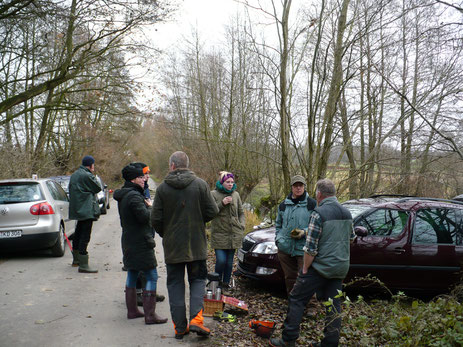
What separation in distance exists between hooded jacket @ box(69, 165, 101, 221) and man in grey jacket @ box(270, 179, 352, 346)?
411cm

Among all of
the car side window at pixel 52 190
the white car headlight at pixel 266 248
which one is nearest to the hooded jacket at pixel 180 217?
the white car headlight at pixel 266 248

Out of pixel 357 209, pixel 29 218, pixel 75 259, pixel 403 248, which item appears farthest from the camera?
pixel 29 218

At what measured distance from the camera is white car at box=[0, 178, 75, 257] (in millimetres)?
7492

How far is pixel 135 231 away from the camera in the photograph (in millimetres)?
4613

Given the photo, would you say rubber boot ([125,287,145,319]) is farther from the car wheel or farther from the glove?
the car wheel

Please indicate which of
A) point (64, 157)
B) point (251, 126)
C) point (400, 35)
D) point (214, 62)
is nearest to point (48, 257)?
point (400, 35)

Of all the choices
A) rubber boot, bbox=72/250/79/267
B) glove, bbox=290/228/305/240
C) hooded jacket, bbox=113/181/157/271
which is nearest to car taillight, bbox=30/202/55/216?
rubber boot, bbox=72/250/79/267

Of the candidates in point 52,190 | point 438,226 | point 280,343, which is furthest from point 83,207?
point 438,226

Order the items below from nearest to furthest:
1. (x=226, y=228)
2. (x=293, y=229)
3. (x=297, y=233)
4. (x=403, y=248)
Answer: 1. (x=297, y=233)
2. (x=293, y=229)
3. (x=403, y=248)
4. (x=226, y=228)

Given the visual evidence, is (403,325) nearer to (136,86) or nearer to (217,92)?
(136,86)

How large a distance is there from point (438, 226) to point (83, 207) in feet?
19.3

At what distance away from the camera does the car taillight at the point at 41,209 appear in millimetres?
7668

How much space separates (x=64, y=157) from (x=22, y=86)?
8.15 m

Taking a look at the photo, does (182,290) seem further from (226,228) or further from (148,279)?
(226,228)
